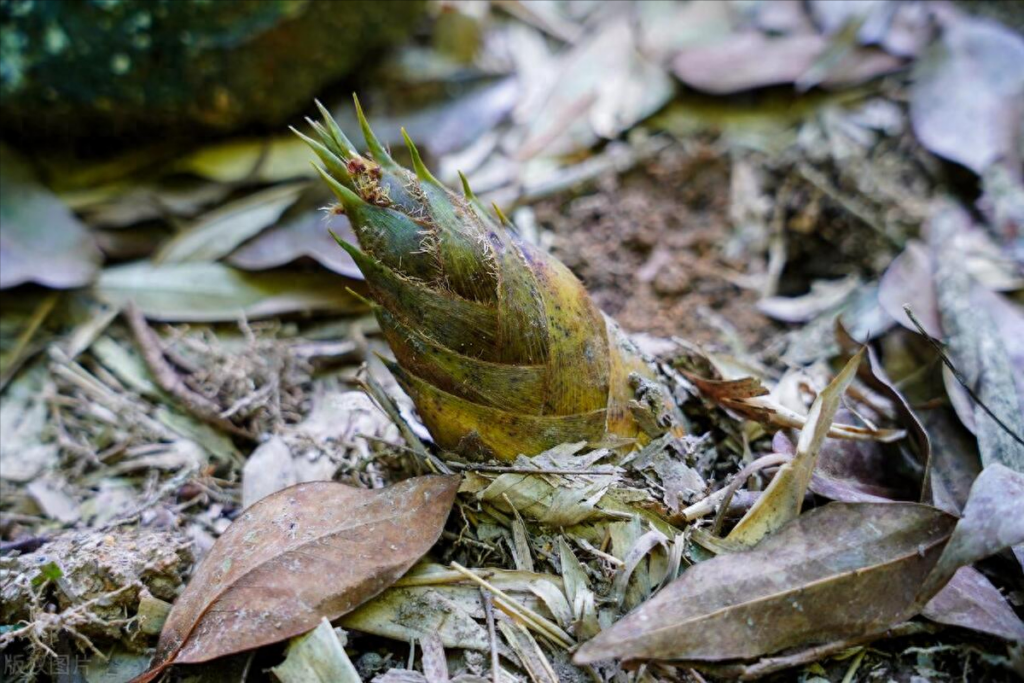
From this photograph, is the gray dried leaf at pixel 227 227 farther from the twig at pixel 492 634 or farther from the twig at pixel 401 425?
the twig at pixel 492 634

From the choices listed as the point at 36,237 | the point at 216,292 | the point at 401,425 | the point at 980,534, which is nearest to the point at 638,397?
the point at 401,425

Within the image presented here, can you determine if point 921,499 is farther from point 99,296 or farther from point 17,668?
point 99,296

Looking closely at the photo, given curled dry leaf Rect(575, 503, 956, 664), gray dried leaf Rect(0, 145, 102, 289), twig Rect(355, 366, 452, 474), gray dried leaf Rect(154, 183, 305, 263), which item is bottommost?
curled dry leaf Rect(575, 503, 956, 664)

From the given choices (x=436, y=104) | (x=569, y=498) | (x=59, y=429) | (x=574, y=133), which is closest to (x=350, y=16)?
(x=436, y=104)

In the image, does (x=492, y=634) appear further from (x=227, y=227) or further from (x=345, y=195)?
(x=227, y=227)

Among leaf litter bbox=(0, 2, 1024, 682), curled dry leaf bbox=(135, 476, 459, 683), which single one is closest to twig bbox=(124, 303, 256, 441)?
leaf litter bbox=(0, 2, 1024, 682)

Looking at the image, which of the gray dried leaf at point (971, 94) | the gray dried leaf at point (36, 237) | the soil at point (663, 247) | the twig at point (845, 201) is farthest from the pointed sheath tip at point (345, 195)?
the gray dried leaf at point (971, 94)

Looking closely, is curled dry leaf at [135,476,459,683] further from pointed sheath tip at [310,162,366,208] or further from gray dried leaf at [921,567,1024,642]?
gray dried leaf at [921,567,1024,642]

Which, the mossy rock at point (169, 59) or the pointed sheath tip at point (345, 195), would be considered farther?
the mossy rock at point (169, 59)
